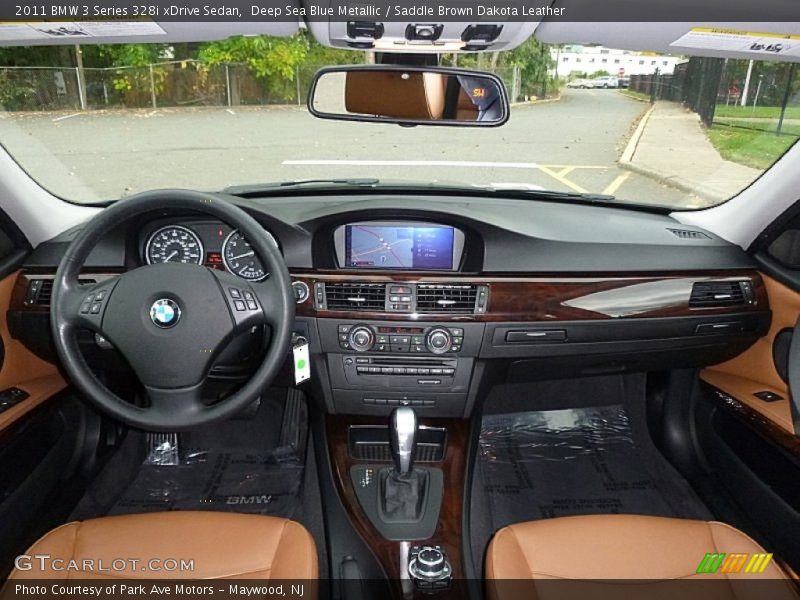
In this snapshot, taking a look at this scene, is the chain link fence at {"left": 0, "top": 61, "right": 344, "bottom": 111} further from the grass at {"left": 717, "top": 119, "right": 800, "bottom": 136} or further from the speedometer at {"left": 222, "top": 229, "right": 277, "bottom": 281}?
the grass at {"left": 717, "top": 119, "right": 800, "bottom": 136}

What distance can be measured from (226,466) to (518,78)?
8.60 ft

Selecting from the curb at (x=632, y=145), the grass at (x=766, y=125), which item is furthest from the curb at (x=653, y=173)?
the grass at (x=766, y=125)

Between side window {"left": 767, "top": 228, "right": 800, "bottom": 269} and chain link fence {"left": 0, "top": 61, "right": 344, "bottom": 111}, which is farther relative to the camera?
chain link fence {"left": 0, "top": 61, "right": 344, "bottom": 111}

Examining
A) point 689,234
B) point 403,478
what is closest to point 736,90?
point 689,234

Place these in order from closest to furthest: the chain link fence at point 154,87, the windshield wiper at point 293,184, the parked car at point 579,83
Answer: the windshield wiper at point 293,184 → the chain link fence at point 154,87 → the parked car at point 579,83

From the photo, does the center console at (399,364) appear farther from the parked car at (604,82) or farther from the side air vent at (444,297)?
the parked car at (604,82)

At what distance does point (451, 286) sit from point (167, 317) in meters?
1.02

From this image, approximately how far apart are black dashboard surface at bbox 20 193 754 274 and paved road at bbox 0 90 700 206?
15.2 inches

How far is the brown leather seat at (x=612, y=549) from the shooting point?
175 centimetres

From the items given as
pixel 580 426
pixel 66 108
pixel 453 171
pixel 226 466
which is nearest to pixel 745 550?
pixel 580 426

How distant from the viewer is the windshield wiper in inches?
106

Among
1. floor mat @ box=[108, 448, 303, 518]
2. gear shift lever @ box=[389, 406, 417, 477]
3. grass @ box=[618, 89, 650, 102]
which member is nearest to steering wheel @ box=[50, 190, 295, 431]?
gear shift lever @ box=[389, 406, 417, 477]

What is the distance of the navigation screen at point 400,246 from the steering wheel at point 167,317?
23.9 inches

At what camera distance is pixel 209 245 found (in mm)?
2311
